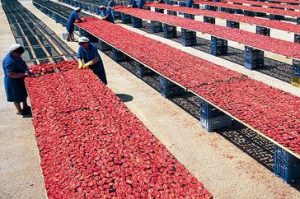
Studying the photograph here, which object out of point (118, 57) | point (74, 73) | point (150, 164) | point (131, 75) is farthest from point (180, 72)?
point (118, 57)

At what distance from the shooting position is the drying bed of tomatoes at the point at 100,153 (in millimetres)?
4918

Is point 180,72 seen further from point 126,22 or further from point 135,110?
point 126,22

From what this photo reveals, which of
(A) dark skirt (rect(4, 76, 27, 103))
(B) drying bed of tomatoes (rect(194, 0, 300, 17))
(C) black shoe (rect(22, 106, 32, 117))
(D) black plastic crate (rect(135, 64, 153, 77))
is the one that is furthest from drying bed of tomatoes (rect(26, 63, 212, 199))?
(B) drying bed of tomatoes (rect(194, 0, 300, 17))

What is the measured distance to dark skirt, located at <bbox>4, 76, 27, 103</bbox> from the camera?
1048 cm

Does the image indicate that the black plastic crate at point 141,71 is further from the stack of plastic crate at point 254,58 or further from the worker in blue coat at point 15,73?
the worker in blue coat at point 15,73

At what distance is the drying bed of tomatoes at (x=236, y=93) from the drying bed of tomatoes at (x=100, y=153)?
2203mm

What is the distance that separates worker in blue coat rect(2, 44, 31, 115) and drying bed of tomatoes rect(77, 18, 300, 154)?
13.0ft

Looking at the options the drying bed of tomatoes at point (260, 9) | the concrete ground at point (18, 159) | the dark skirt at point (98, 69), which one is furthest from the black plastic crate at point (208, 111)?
the drying bed of tomatoes at point (260, 9)

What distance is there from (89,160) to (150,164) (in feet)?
3.30

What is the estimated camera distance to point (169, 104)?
11500 mm

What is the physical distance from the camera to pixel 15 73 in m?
10.3

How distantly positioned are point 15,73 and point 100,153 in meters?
5.53

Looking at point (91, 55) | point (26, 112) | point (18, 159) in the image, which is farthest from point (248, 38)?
point (18, 159)

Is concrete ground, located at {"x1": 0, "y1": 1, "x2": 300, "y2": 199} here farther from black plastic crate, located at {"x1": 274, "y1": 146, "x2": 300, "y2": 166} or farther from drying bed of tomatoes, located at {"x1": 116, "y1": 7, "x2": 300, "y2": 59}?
drying bed of tomatoes, located at {"x1": 116, "y1": 7, "x2": 300, "y2": 59}
